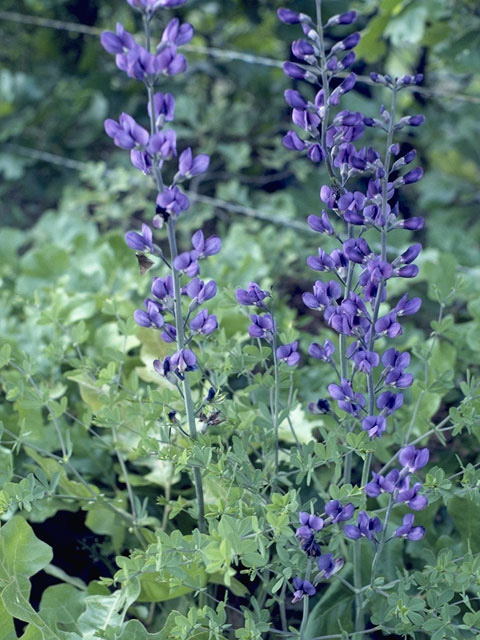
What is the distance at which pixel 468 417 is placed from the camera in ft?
3.32

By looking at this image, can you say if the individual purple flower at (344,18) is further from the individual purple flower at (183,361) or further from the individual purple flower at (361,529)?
the individual purple flower at (361,529)

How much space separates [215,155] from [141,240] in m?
2.43

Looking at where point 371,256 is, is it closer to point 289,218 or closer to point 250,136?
point 289,218

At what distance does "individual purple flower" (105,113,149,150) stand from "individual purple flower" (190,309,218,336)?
230mm

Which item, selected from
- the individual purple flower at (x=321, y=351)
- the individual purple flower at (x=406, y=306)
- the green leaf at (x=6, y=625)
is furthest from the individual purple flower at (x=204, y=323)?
the green leaf at (x=6, y=625)

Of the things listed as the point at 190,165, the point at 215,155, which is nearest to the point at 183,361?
the point at 190,165

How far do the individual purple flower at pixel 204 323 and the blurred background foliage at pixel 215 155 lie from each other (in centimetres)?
64

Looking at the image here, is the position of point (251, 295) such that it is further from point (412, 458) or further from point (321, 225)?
point (412, 458)

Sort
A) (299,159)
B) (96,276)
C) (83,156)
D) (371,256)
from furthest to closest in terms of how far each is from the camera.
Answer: (83,156), (299,159), (96,276), (371,256)

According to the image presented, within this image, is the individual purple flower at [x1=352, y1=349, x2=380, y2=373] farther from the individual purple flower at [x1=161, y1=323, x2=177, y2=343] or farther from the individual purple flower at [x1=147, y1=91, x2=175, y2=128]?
the individual purple flower at [x1=147, y1=91, x2=175, y2=128]

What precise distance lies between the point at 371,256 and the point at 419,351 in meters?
0.35

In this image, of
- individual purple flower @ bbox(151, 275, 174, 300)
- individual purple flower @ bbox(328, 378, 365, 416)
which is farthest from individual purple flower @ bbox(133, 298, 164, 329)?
individual purple flower @ bbox(328, 378, 365, 416)

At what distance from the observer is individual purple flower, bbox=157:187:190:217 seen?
868mm

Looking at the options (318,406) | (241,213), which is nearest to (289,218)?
(241,213)
